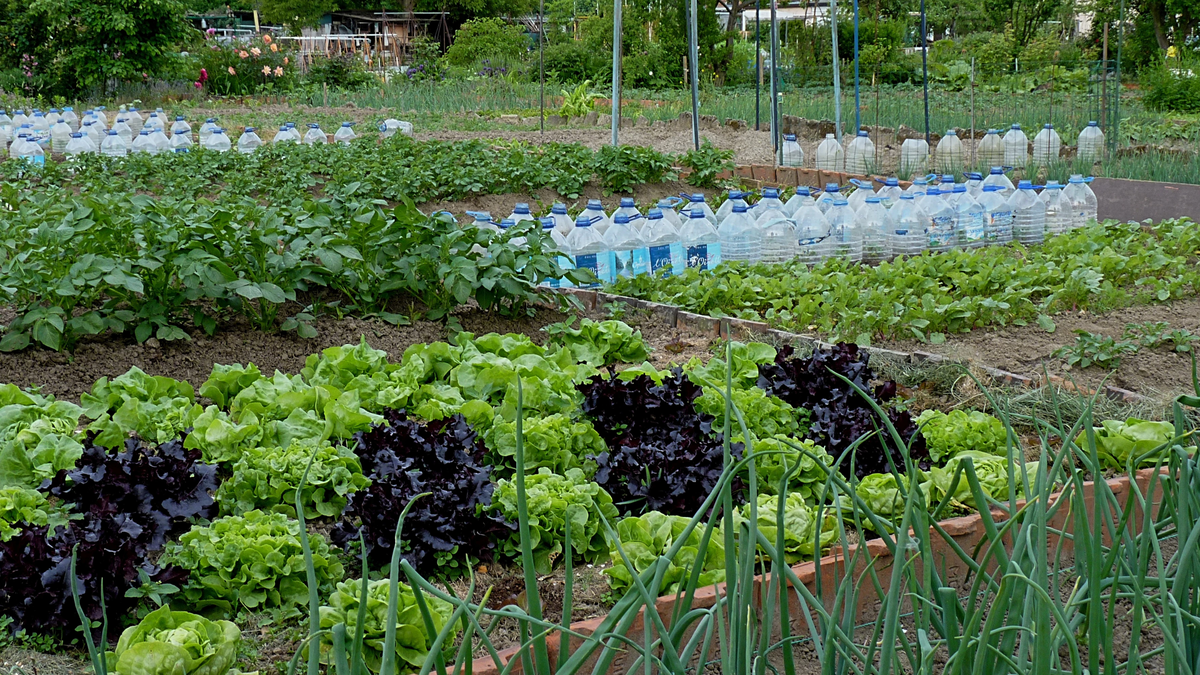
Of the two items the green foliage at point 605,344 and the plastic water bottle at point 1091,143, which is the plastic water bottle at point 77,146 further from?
the plastic water bottle at point 1091,143

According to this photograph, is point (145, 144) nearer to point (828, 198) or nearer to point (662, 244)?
point (662, 244)

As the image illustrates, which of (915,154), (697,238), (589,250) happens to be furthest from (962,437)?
(915,154)

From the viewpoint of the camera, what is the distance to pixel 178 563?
2402 millimetres

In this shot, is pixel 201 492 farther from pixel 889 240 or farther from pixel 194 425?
pixel 889 240

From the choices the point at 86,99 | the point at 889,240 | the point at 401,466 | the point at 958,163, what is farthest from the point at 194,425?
the point at 86,99

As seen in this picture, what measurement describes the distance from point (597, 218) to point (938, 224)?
2121mm

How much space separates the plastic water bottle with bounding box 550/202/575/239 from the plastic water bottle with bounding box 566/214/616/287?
11cm

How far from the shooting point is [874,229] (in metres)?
6.41

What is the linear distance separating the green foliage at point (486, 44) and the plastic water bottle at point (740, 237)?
811 inches

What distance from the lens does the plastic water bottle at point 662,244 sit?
19.1ft

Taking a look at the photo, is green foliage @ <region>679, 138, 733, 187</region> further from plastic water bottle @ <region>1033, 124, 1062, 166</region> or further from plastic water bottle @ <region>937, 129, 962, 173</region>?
plastic water bottle @ <region>1033, 124, 1062, 166</region>

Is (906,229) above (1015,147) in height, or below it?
below

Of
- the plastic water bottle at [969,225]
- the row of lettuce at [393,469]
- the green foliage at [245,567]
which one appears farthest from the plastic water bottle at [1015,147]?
the green foliage at [245,567]

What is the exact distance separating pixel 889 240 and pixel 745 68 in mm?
17960
